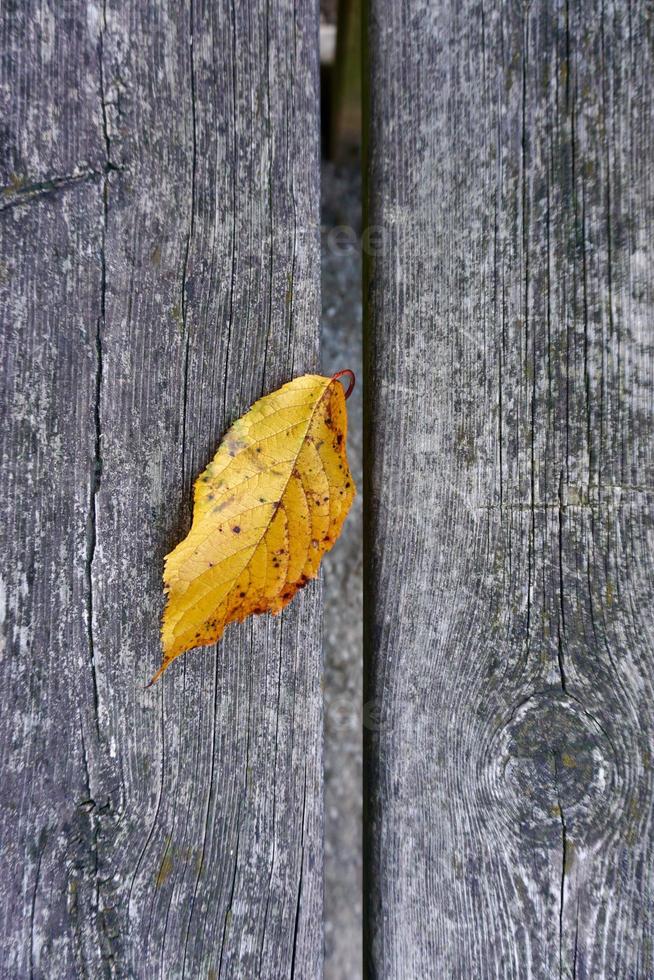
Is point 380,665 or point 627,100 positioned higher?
point 627,100

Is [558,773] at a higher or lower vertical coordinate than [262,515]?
lower

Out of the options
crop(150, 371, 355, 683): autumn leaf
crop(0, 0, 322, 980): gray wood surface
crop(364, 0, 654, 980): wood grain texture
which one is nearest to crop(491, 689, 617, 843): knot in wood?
crop(364, 0, 654, 980): wood grain texture

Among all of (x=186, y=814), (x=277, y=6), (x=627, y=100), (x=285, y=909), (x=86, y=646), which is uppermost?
(x=277, y=6)

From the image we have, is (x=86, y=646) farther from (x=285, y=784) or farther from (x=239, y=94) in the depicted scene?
(x=239, y=94)

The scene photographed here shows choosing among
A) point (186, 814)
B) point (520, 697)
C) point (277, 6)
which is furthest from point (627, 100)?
point (186, 814)

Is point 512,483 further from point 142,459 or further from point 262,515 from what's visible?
point 142,459

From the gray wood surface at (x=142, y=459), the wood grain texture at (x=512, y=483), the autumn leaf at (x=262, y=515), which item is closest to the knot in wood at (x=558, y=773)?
the wood grain texture at (x=512, y=483)

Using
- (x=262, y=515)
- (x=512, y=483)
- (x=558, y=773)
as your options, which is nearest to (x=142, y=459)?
(x=262, y=515)
